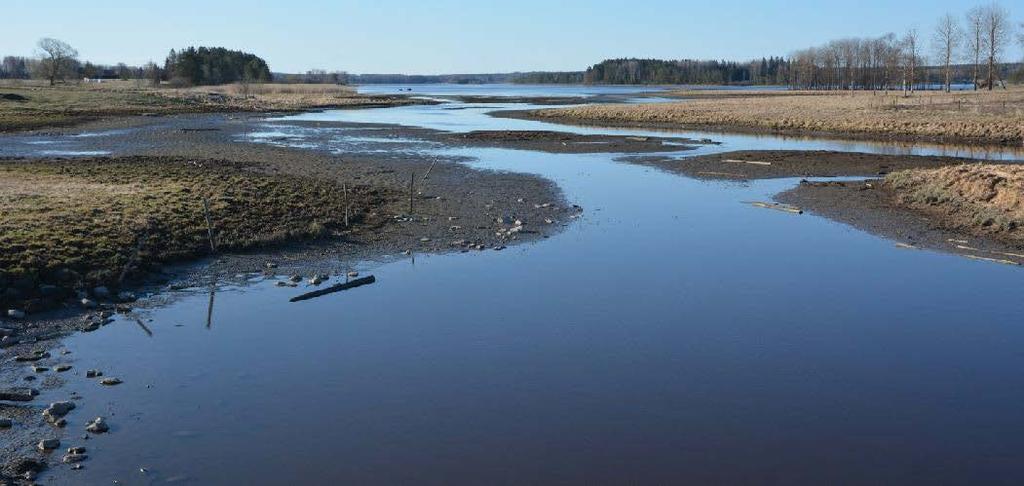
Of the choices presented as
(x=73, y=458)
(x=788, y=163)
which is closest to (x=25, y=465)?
(x=73, y=458)

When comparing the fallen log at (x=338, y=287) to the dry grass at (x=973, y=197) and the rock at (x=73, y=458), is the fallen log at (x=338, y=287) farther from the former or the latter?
the dry grass at (x=973, y=197)

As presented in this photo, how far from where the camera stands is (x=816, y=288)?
61.0 feet

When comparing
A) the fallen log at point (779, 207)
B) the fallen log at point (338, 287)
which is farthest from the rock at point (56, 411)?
the fallen log at point (779, 207)

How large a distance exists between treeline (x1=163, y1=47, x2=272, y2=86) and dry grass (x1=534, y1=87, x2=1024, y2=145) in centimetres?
10415

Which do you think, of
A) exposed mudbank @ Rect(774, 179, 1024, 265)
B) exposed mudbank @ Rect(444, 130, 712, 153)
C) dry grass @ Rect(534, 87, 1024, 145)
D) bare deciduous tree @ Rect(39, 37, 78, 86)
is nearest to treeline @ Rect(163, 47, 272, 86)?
bare deciduous tree @ Rect(39, 37, 78, 86)

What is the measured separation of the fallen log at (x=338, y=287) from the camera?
1739cm

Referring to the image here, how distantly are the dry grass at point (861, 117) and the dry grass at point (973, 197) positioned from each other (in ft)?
89.9

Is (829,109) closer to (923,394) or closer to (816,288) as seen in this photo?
(816,288)

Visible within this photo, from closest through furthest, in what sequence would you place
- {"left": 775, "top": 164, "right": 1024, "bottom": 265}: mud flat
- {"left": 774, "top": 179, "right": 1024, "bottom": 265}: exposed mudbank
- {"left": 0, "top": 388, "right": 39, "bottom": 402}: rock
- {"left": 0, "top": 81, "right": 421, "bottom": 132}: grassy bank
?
{"left": 0, "top": 388, "right": 39, "bottom": 402}: rock
{"left": 774, "top": 179, "right": 1024, "bottom": 265}: exposed mudbank
{"left": 775, "top": 164, "right": 1024, "bottom": 265}: mud flat
{"left": 0, "top": 81, "right": 421, "bottom": 132}: grassy bank

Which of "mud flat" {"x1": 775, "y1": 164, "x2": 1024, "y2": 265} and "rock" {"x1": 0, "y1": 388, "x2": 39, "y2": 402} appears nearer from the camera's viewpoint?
"rock" {"x1": 0, "y1": 388, "x2": 39, "y2": 402}

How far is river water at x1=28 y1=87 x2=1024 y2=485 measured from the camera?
1011 centimetres

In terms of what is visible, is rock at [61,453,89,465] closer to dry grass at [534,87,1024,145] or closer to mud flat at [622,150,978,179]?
mud flat at [622,150,978,179]

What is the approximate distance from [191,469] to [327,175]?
26.3m

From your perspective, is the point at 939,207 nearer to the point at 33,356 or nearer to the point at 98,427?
the point at 98,427
